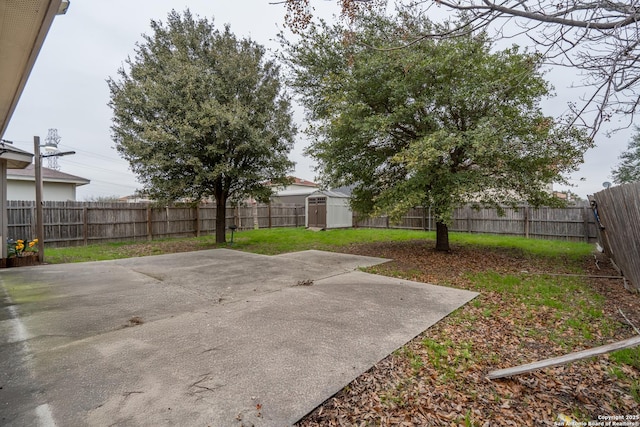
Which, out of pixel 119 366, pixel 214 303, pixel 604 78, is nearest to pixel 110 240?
pixel 214 303

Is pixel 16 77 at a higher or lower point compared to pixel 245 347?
higher

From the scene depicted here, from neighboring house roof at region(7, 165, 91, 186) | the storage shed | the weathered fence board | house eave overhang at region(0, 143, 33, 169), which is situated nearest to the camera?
house eave overhang at region(0, 143, 33, 169)

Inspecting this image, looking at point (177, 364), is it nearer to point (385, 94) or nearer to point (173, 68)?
point (385, 94)

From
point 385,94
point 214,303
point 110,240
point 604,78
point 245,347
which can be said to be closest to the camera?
point 245,347

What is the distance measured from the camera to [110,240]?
11266 mm

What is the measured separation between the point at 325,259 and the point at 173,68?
765 centimetres

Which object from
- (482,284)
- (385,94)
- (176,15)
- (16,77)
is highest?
(176,15)

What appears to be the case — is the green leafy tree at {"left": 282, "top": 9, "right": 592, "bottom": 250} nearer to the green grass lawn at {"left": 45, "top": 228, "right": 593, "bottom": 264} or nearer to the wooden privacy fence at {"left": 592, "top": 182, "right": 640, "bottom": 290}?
the wooden privacy fence at {"left": 592, "top": 182, "right": 640, "bottom": 290}

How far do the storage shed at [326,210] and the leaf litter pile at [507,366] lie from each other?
1094 cm

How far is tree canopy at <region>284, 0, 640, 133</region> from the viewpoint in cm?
271

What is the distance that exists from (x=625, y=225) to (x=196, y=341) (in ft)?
23.3

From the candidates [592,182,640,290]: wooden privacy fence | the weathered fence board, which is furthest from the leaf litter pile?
the weathered fence board

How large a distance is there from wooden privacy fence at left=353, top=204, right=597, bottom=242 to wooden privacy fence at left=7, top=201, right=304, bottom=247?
7.52m

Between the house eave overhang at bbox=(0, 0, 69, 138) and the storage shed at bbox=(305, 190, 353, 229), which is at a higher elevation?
the house eave overhang at bbox=(0, 0, 69, 138)
